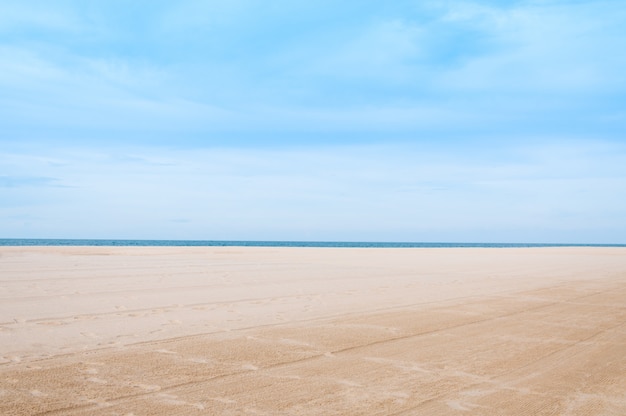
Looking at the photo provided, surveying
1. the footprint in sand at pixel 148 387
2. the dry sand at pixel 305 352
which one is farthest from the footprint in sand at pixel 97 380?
the footprint in sand at pixel 148 387

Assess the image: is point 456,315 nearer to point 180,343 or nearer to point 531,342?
point 531,342

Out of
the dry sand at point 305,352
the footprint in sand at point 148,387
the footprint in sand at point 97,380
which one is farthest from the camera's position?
the footprint in sand at point 97,380

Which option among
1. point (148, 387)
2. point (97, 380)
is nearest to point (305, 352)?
point (148, 387)

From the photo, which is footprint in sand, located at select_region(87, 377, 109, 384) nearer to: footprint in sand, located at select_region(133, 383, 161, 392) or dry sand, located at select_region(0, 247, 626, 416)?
dry sand, located at select_region(0, 247, 626, 416)

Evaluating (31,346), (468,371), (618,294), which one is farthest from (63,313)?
(618,294)

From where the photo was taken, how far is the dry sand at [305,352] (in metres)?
4.97

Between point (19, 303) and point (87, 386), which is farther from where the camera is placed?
point (19, 303)

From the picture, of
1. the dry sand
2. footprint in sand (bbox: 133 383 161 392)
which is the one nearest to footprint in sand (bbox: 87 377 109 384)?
the dry sand

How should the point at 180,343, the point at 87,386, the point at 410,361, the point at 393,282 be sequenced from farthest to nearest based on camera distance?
the point at 393,282 < the point at 180,343 < the point at 410,361 < the point at 87,386

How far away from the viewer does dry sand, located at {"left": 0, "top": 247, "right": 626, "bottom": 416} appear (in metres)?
4.97

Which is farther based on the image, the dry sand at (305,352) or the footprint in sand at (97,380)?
the footprint in sand at (97,380)

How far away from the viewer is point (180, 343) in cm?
738

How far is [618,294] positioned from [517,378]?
421 inches

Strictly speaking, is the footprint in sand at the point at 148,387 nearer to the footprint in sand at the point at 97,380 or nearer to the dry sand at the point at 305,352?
the dry sand at the point at 305,352
